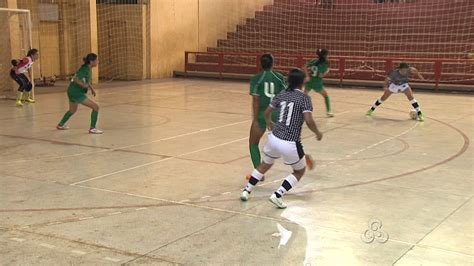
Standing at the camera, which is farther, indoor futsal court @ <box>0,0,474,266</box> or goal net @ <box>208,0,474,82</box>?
goal net @ <box>208,0,474,82</box>

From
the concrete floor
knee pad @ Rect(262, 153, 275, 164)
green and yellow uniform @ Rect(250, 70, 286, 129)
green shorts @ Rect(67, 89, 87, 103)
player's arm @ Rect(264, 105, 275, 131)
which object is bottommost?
the concrete floor

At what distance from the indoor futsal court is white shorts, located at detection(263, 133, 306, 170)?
0.7 inches

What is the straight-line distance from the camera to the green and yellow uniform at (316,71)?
1238 cm

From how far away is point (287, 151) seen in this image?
570 cm

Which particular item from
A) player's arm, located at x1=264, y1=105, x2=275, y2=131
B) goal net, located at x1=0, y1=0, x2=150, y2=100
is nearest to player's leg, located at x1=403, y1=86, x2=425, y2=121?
player's arm, located at x1=264, y1=105, x2=275, y2=131

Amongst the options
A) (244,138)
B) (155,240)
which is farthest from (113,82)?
(155,240)

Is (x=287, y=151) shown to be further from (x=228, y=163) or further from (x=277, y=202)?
(x=228, y=163)

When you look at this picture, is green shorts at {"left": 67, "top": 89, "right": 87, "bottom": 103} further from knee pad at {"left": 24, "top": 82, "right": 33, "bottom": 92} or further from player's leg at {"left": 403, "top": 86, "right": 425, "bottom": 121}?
player's leg at {"left": 403, "top": 86, "right": 425, "bottom": 121}

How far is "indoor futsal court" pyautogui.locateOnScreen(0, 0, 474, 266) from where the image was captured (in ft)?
16.2

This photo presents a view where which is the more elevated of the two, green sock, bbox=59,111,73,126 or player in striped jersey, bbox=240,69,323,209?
player in striped jersey, bbox=240,69,323,209

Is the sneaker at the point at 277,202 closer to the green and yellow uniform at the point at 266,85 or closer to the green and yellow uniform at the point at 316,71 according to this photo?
the green and yellow uniform at the point at 266,85

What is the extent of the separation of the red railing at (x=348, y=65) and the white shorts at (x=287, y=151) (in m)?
14.1

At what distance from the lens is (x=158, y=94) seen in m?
17.2

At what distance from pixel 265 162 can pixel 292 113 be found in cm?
74
